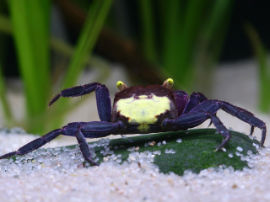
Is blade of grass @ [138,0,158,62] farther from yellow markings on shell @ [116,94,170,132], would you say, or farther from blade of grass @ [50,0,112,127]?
yellow markings on shell @ [116,94,170,132]

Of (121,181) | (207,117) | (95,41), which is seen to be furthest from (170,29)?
(121,181)

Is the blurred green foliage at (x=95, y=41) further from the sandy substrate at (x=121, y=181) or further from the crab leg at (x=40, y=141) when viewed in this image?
the sandy substrate at (x=121, y=181)

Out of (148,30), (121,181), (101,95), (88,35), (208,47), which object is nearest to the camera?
(121,181)

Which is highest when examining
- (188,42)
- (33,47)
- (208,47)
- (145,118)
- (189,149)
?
(145,118)

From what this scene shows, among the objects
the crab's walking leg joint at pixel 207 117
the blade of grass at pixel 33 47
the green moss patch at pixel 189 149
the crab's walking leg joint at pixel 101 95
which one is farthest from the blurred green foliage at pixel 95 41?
the crab's walking leg joint at pixel 207 117

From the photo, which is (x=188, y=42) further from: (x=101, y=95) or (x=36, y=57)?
(x=101, y=95)

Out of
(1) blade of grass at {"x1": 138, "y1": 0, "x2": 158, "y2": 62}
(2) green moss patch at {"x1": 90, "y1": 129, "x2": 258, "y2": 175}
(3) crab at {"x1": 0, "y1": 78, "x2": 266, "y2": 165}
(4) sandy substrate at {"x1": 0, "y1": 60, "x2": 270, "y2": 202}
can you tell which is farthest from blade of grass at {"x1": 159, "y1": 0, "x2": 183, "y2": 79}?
(4) sandy substrate at {"x1": 0, "y1": 60, "x2": 270, "y2": 202}

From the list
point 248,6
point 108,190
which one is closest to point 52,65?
point 248,6
